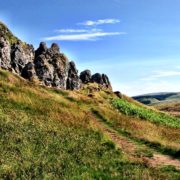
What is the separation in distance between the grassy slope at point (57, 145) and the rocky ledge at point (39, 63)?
32736 mm

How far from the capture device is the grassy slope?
18094 millimetres

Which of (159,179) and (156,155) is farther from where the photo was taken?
(156,155)

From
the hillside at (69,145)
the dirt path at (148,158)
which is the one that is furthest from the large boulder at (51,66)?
the dirt path at (148,158)

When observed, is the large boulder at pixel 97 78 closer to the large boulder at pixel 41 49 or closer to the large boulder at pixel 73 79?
the large boulder at pixel 73 79

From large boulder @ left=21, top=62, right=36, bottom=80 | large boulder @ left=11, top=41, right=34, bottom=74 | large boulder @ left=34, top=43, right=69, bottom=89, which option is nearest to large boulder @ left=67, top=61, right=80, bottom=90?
large boulder @ left=34, top=43, right=69, bottom=89

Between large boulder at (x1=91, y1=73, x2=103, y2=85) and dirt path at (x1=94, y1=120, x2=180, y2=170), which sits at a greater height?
large boulder at (x1=91, y1=73, x2=103, y2=85)

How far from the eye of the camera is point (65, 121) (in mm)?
32906

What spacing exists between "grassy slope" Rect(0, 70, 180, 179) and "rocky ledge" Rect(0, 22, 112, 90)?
3274 centimetres

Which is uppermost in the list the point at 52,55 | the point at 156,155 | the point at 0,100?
the point at 52,55

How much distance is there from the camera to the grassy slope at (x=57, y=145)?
712 inches

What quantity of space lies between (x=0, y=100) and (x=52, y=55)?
51037mm

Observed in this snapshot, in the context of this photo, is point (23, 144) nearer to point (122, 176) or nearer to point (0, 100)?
point (122, 176)

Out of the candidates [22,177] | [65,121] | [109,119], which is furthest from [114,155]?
[109,119]

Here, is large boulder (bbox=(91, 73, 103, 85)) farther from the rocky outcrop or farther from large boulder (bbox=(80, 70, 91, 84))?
large boulder (bbox=(80, 70, 91, 84))
